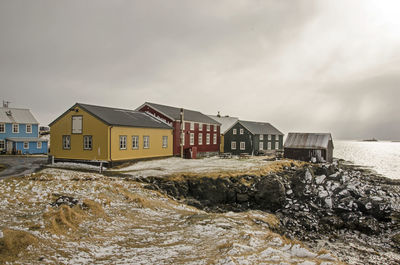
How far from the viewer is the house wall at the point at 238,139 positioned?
5078 cm

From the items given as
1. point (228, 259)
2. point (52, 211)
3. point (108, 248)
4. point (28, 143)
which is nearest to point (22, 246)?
point (108, 248)

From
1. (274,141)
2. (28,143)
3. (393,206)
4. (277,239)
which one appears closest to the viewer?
(277,239)

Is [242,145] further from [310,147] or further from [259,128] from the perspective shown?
[310,147]

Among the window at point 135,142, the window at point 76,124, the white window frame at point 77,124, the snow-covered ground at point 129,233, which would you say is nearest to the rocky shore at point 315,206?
the snow-covered ground at point 129,233

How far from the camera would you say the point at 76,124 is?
A: 29203 mm

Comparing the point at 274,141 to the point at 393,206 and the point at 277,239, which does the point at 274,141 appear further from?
the point at 277,239

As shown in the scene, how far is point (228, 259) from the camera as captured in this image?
7965 millimetres

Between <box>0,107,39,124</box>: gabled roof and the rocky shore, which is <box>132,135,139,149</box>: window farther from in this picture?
<box>0,107,39,124</box>: gabled roof

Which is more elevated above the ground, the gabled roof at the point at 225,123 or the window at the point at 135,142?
the gabled roof at the point at 225,123

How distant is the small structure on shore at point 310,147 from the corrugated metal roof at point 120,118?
22.5m

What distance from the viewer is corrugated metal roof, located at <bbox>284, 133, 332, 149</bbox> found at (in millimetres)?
43594

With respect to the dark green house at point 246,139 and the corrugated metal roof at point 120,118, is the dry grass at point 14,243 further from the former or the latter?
the dark green house at point 246,139

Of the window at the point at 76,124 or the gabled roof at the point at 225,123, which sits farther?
the gabled roof at the point at 225,123

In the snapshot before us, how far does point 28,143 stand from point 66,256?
49.8 metres
